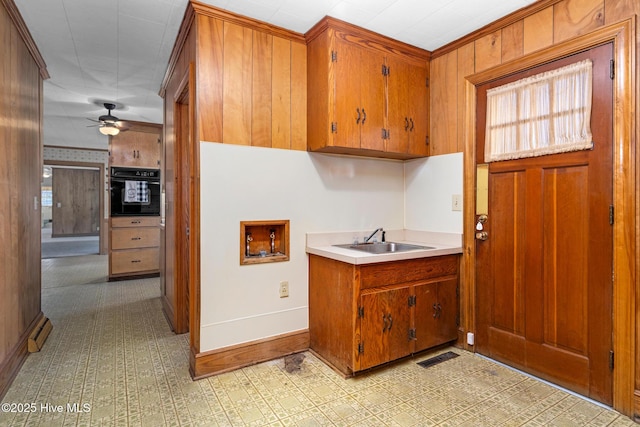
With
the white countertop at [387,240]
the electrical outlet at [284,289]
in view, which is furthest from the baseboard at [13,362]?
the white countertop at [387,240]

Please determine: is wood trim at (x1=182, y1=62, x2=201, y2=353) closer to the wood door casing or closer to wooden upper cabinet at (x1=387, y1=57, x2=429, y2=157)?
wooden upper cabinet at (x1=387, y1=57, x2=429, y2=157)

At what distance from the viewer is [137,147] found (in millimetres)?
5277

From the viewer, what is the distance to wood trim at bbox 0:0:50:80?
2242 millimetres

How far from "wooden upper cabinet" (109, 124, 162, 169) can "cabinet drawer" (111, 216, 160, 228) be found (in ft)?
2.69

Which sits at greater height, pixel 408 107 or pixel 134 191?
pixel 408 107

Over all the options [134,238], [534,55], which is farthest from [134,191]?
[534,55]

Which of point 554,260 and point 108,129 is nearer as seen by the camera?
point 554,260

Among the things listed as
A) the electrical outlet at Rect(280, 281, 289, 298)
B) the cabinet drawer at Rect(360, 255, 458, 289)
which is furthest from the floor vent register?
the electrical outlet at Rect(280, 281, 289, 298)

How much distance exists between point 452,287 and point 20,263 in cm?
336

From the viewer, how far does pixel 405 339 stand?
2375mm

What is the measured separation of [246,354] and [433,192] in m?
2.01

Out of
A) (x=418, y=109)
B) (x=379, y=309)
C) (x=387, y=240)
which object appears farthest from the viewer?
(x=387, y=240)

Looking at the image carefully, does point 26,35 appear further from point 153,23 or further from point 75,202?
point 75,202

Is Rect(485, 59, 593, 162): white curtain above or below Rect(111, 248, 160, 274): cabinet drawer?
above
